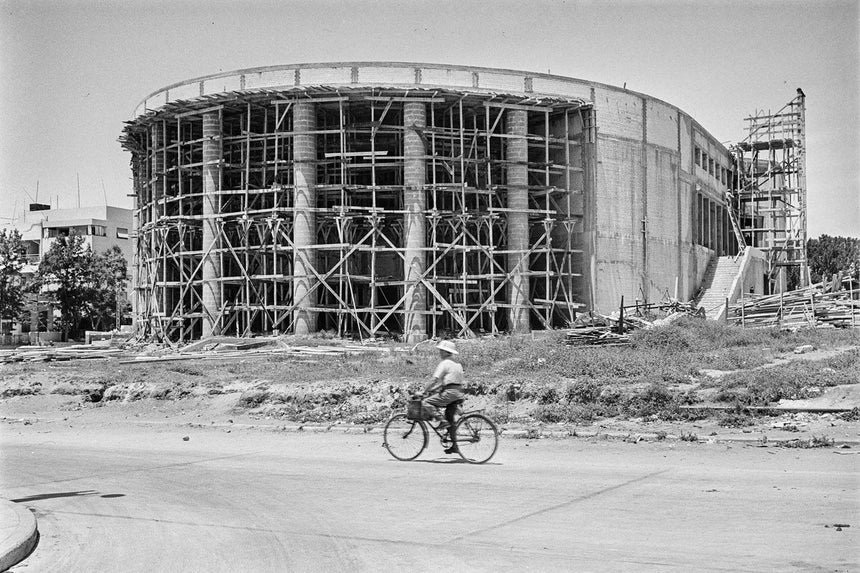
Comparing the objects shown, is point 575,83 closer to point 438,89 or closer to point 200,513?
point 438,89

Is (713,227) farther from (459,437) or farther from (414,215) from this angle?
(459,437)

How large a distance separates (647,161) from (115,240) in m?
53.0

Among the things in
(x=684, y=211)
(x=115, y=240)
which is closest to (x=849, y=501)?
(x=684, y=211)

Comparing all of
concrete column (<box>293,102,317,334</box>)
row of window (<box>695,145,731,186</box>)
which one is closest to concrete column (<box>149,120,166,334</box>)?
concrete column (<box>293,102,317,334</box>)

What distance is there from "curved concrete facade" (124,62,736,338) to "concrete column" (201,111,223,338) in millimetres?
159

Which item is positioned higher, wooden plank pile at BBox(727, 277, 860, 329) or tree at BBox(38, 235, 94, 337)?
tree at BBox(38, 235, 94, 337)

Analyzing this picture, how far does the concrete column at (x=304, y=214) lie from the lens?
133 ft

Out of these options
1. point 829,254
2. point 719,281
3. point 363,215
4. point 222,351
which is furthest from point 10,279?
point 829,254

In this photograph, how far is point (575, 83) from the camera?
44.0 meters

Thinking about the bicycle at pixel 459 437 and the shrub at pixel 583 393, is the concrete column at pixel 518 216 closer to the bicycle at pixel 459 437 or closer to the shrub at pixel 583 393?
the shrub at pixel 583 393

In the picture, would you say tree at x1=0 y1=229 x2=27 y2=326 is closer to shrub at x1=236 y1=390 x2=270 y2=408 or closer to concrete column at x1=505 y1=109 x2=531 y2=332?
concrete column at x1=505 y1=109 x2=531 y2=332

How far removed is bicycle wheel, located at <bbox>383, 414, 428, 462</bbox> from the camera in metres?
14.6

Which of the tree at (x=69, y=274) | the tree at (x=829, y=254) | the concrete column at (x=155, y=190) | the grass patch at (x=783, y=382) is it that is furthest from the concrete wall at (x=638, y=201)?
the tree at (x=829, y=254)

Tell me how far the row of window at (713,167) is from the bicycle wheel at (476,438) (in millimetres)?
41841
